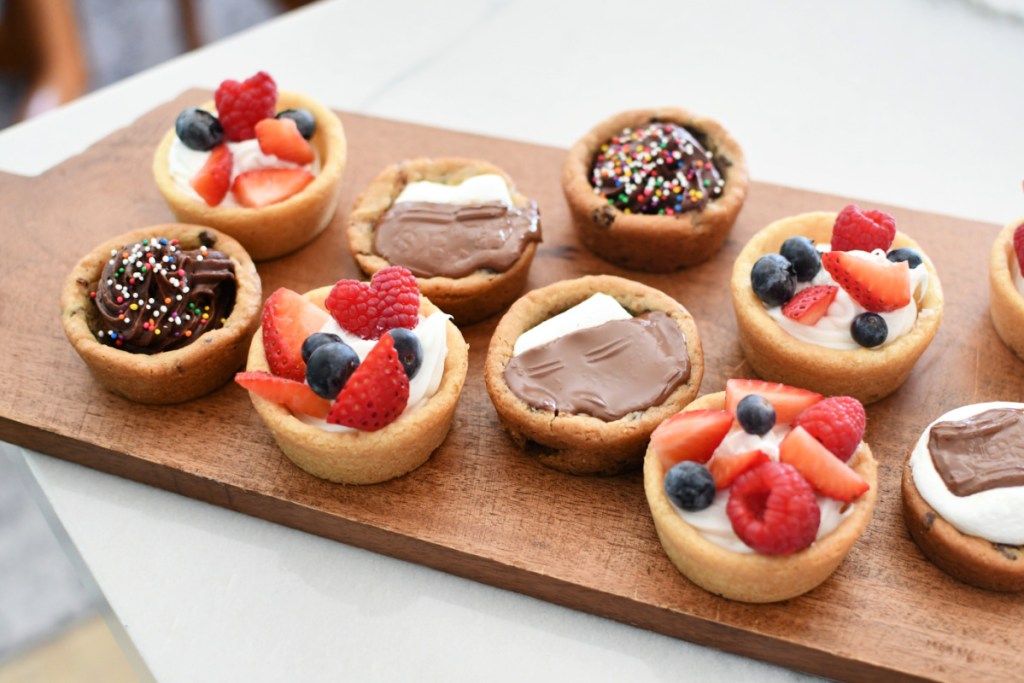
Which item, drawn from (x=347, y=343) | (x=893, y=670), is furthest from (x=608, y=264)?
(x=893, y=670)

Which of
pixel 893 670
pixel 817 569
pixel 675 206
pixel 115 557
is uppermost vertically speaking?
pixel 675 206

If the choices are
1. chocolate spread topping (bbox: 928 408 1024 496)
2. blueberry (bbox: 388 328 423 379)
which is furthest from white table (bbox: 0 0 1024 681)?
chocolate spread topping (bbox: 928 408 1024 496)

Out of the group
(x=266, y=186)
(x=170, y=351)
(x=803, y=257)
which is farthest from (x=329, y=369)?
(x=803, y=257)

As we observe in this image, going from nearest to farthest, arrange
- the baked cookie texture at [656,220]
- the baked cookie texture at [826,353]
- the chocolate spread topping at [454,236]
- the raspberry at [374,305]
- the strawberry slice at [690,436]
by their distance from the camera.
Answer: the strawberry slice at [690,436] < the raspberry at [374,305] < the baked cookie texture at [826,353] < the chocolate spread topping at [454,236] < the baked cookie texture at [656,220]

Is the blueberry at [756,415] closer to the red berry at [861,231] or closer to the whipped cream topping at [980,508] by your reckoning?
the whipped cream topping at [980,508]

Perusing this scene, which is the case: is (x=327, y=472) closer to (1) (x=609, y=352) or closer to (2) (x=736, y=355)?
(1) (x=609, y=352)

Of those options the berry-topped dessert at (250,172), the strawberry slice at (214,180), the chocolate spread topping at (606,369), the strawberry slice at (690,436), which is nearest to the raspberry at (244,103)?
the berry-topped dessert at (250,172)

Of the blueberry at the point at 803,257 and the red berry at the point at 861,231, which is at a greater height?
the red berry at the point at 861,231
